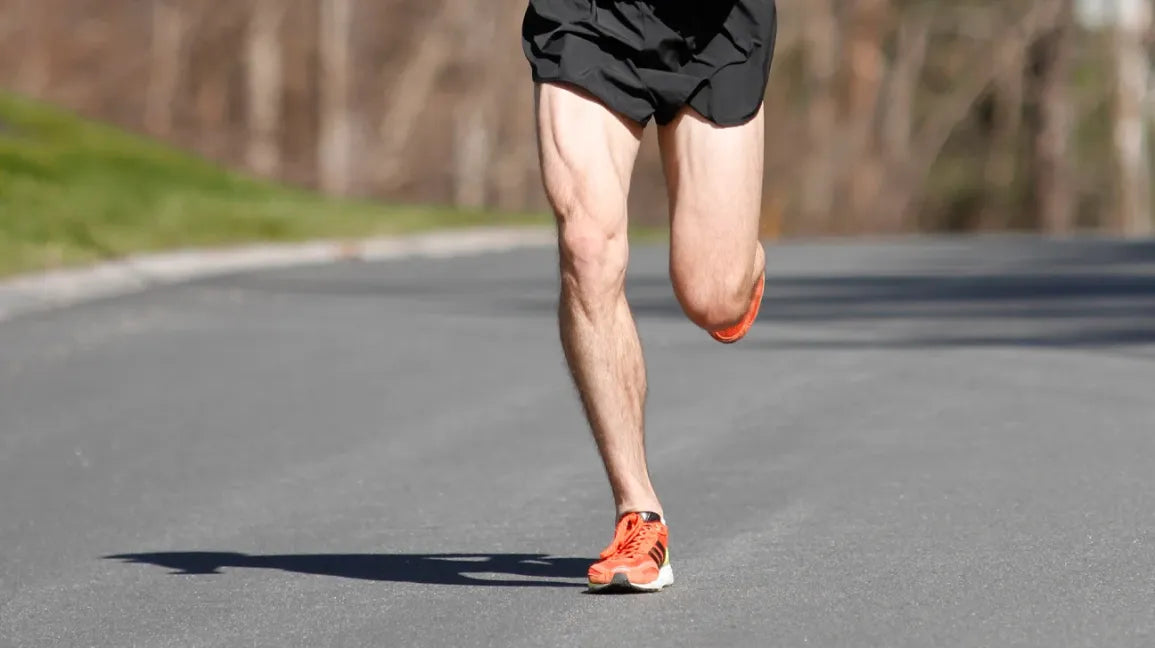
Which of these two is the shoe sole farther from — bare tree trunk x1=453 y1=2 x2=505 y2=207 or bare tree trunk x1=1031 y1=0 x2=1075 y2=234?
bare tree trunk x1=453 y1=2 x2=505 y2=207

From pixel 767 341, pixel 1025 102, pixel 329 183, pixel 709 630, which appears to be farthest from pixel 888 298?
pixel 1025 102

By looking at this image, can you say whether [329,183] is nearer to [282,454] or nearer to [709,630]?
[282,454]

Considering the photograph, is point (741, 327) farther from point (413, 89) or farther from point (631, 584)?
point (413, 89)

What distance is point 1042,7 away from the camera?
5159cm

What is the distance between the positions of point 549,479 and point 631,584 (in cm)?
253

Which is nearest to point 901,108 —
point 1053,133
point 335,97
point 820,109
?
point 820,109

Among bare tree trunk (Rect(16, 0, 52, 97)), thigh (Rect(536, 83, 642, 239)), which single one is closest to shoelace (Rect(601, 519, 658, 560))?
thigh (Rect(536, 83, 642, 239))

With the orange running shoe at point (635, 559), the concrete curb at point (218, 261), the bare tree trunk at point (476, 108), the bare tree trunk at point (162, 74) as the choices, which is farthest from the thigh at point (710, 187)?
the bare tree trunk at point (162, 74)

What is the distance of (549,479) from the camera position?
8.29m

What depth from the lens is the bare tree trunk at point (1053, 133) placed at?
49312 millimetres

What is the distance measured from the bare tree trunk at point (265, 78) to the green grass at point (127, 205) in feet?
69.4

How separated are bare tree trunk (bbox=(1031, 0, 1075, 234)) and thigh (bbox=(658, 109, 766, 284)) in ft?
142

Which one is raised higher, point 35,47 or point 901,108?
point 35,47

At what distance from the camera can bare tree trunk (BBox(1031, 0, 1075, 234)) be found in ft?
162
